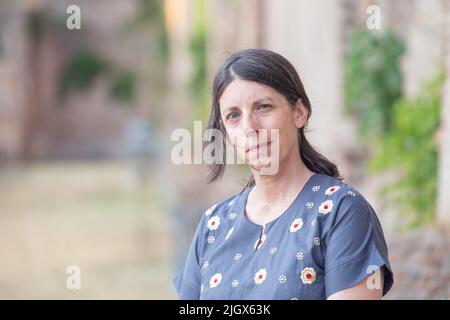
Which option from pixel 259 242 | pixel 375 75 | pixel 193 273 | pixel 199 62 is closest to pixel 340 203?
pixel 259 242

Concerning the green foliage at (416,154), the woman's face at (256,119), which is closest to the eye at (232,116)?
the woman's face at (256,119)

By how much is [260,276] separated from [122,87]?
38029mm

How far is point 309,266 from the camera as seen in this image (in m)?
2.32

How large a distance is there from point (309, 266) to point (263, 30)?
11354 millimetres

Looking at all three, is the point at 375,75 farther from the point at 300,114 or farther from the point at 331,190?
the point at 331,190

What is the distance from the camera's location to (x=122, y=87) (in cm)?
4003

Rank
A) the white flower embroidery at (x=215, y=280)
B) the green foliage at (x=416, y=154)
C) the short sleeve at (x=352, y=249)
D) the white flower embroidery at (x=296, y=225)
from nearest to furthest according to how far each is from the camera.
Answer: the short sleeve at (x=352, y=249), the white flower embroidery at (x=296, y=225), the white flower embroidery at (x=215, y=280), the green foliage at (x=416, y=154)

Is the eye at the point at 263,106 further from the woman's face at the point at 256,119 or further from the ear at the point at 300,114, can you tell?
the ear at the point at 300,114

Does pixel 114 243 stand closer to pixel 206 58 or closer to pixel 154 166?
pixel 206 58

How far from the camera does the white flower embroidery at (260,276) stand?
2.37 m

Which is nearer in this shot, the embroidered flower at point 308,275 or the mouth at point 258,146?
the embroidered flower at point 308,275

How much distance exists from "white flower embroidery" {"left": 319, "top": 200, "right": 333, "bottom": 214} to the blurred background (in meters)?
0.44

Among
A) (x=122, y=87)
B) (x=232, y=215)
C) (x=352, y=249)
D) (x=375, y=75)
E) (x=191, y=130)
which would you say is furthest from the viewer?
(x=122, y=87)

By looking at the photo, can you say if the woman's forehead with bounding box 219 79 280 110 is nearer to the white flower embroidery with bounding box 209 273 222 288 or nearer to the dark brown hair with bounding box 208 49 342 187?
the dark brown hair with bounding box 208 49 342 187
